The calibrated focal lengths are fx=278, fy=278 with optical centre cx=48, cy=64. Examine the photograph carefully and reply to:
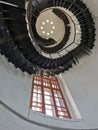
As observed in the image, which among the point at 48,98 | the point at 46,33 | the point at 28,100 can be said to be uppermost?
the point at 46,33

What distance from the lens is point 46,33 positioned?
11617mm

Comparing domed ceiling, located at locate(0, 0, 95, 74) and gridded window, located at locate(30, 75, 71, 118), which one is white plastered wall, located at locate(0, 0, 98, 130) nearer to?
gridded window, located at locate(30, 75, 71, 118)

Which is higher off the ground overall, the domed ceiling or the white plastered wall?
the domed ceiling

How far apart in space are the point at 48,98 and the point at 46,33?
5.57 meters

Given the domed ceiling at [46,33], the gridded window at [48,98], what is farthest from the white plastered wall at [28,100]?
the domed ceiling at [46,33]

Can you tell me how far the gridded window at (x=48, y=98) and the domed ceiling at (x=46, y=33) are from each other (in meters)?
0.40

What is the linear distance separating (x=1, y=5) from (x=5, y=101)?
93.1 inches

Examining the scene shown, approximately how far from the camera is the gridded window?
18.7 feet

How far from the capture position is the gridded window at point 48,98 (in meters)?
5.70

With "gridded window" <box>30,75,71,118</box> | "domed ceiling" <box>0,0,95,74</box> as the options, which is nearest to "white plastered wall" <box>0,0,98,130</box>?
"gridded window" <box>30,75,71,118</box>

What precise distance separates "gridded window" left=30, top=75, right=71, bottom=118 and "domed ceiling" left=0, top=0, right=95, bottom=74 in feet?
1.32

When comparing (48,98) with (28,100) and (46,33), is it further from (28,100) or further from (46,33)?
(46,33)

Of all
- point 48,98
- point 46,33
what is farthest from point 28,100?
point 46,33

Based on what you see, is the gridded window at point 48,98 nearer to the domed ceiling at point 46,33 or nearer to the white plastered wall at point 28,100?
the white plastered wall at point 28,100
